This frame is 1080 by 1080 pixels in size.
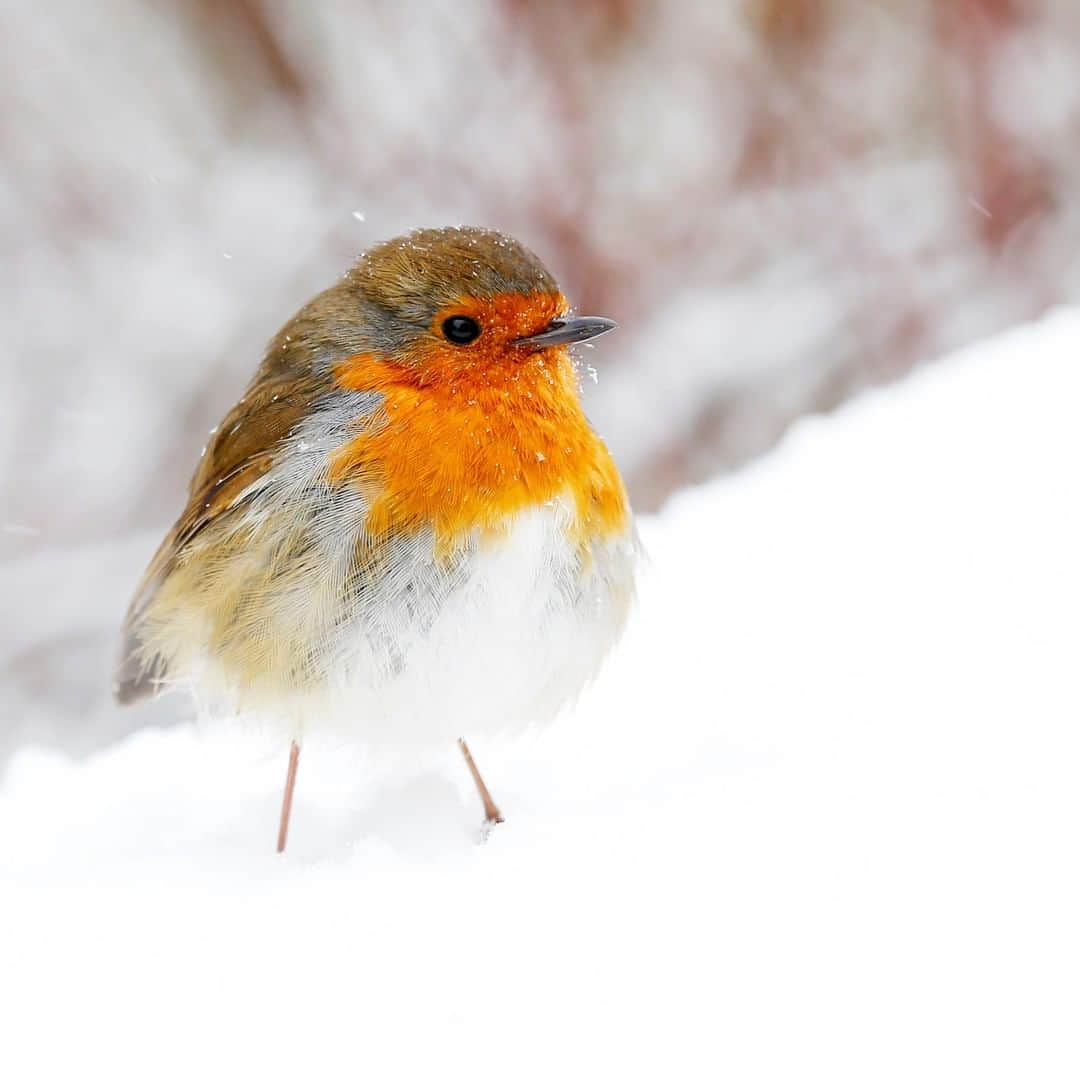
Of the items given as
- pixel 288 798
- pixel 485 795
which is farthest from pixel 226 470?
pixel 485 795

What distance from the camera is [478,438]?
2.15m

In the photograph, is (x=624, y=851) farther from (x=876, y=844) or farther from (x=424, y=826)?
(x=424, y=826)

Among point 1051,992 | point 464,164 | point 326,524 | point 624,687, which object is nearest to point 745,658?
point 624,687

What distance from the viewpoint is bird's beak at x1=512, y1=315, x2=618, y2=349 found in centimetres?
221

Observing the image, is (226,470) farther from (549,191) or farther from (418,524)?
(549,191)

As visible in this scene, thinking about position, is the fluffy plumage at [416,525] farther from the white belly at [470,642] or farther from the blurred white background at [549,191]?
the blurred white background at [549,191]

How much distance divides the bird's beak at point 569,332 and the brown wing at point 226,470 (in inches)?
16.5

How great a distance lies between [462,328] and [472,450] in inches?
10.0

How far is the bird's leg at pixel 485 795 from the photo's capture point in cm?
232

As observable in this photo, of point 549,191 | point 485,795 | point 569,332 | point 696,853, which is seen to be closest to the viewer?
point 696,853

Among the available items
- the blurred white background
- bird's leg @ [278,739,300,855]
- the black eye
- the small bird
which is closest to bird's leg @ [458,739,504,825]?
the small bird

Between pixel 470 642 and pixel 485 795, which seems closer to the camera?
pixel 470 642

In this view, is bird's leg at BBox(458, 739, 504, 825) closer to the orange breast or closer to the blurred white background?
the orange breast

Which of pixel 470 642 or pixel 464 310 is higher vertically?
pixel 464 310
